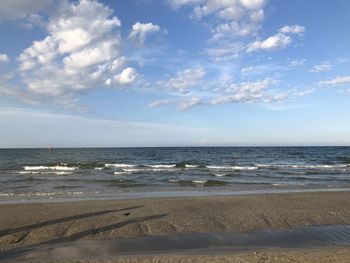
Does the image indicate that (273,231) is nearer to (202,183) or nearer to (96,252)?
(96,252)

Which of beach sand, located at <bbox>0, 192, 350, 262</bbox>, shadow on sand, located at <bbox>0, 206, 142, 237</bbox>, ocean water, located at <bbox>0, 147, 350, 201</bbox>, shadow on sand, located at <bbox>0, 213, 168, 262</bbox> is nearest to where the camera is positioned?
beach sand, located at <bbox>0, 192, 350, 262</bbox>

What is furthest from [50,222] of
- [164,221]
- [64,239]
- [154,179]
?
[154,179]

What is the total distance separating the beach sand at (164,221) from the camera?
24.6ft

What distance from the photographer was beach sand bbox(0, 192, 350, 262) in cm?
751

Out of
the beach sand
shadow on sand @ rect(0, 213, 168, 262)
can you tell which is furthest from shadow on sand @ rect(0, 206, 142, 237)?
shadow on sand @ rect(0, 213, 168, 262)

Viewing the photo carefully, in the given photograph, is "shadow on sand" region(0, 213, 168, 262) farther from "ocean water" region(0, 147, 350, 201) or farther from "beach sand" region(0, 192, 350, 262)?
"ocean water" region(0, 147, 350, 201)

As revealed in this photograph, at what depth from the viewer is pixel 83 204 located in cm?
1483

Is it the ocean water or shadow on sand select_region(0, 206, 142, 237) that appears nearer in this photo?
shadow on sand select_region(0, 206, 142, 237)

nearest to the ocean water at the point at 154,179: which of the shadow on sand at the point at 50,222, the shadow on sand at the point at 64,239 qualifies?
the shadow on sand at the point at 50,222

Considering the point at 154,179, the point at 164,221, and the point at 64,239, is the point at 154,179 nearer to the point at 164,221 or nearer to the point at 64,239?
the point at 164,221

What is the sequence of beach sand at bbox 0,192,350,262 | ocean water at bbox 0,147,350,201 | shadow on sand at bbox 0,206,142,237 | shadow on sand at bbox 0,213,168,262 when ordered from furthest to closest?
1. ocean water at bbox 0,147,350,201
2. shadow on sand at bbox 0,206,142,237
3. shadow on sand at bbox 0,213,168,262
4. beach sand at bbox 0,192,350,262

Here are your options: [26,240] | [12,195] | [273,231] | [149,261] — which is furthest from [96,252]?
[12,195]

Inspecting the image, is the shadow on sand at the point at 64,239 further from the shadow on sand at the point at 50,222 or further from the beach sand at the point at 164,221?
the shadow on sand at the point at 50,222

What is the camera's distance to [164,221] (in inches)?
459
